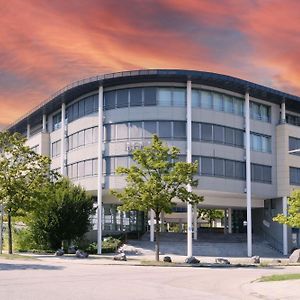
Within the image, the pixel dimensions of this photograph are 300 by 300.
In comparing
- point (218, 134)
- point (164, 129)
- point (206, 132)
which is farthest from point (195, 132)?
point (164, 129)

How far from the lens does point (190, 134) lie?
51.1m

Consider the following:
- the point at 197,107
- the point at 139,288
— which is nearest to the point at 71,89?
the point at 197,107

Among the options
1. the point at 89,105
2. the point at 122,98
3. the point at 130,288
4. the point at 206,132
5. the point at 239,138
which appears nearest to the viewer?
the point at 130,288

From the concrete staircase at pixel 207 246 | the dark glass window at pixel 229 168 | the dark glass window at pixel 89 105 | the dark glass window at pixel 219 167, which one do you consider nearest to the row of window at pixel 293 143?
the dark glass window at pixel 229 168

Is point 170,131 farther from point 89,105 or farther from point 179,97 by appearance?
point 89,105

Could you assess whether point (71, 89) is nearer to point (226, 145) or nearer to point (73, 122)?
point (73, 122)

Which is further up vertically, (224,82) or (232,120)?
(224,82)

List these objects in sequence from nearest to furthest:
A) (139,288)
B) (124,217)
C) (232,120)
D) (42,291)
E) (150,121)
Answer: (42,291) → (139,288) → (150,121) → (232,120) → (124,217)

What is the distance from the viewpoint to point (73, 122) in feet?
187

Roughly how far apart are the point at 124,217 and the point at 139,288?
39.0m

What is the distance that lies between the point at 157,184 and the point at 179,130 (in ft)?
45.0

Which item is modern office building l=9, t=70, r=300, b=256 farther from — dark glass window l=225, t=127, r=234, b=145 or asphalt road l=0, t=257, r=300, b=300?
asphalt road l=0, t=257, r=300, b=300

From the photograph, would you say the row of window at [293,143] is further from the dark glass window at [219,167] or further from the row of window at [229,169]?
the dark glass window at [219,167]

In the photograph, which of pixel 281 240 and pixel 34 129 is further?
pixel 34 129
